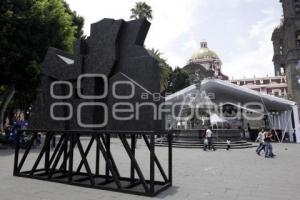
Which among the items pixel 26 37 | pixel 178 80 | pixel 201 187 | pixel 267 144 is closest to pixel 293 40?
pixel 178 80

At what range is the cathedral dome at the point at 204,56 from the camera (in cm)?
9500

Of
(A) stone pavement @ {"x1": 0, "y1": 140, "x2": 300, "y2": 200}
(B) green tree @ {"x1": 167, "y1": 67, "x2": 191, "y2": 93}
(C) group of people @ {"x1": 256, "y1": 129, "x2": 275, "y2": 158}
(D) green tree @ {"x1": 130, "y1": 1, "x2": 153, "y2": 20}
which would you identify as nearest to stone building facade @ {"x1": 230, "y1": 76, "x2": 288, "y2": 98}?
(B) green tree @ {"x1": 167, "y1": 67, "x2": 191, "y2": 93}

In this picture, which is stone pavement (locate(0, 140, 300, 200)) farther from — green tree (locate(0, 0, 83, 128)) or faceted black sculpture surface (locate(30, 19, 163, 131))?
green tree (locate(0, 0, 83, 128))

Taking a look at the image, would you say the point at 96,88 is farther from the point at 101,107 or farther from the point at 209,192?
the point at 209,192

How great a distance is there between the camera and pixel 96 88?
8023mm

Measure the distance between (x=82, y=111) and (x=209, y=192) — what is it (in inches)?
160

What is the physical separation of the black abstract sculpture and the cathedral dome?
290 ft

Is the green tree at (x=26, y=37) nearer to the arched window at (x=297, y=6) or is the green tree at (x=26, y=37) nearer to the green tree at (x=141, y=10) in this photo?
the green tree at (x=141, y=10)

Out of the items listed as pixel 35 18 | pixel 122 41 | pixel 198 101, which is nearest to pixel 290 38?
pixel 198 101

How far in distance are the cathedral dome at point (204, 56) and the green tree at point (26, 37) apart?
77587mm

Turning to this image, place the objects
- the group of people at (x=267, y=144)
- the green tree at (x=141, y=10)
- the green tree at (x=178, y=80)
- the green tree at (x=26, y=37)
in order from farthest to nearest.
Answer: the green tree at (x=178, y=80), the green tree at (x=141, y=10), the green tree at (x=26, y=37), the group of people at (x=267, y=144)

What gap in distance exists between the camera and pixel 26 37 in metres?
18.9

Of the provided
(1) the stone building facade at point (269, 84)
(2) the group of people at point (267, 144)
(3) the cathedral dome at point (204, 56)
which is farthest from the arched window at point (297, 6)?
(3) the cathedral dome at point (204, 56)

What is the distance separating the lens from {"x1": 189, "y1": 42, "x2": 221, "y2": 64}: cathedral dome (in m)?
95.0
